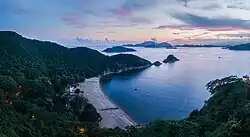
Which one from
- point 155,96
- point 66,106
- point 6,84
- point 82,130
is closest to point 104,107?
point 66,106

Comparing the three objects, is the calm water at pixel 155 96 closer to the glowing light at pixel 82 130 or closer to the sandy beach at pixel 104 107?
the sandy beach at pixel 104 107

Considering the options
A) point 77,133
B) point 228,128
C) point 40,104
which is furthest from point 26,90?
point 228,128

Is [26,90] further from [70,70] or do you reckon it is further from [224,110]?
[70,70]

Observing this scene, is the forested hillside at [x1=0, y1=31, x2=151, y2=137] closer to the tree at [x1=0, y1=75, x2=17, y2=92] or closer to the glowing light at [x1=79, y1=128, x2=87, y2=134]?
the tree at [x1=0, y1=75, x2=17, y2=92]

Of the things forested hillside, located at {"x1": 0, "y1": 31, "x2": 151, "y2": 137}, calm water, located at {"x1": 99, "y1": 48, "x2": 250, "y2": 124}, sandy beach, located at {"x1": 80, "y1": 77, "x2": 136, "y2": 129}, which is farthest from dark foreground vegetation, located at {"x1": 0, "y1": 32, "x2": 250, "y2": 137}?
calm water, located at {"x1": 99, "y1": 48, "x2": 250, "y2": 124}

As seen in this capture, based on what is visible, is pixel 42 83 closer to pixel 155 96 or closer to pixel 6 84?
pixel 6 84

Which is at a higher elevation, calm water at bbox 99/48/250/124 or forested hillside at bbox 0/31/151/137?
forested hillside at bbox 0/31/151/137
